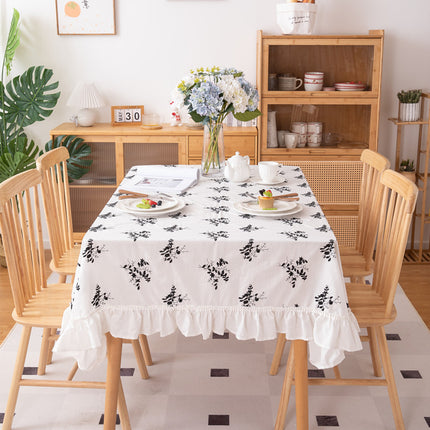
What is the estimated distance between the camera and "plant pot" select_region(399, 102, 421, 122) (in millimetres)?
3830

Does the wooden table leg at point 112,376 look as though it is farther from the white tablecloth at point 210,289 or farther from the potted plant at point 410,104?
the potted plant at point 410,104

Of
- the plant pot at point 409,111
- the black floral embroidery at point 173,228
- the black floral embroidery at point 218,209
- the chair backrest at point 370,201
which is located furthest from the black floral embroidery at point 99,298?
the plant pot at point 409,111

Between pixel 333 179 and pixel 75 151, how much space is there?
5.21 ft

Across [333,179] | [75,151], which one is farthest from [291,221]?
[75,151]

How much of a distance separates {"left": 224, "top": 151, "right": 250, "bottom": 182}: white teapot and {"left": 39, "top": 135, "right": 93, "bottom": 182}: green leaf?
1.42 m

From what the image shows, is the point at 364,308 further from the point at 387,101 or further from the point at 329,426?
the point at 387,101

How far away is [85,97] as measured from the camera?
384cm

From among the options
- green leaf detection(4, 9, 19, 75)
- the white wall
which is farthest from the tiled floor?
the white wall

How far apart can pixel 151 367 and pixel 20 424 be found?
1.99 feet

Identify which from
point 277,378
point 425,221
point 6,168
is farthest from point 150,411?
point 425,221

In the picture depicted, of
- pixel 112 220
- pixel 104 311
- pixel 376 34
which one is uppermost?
pixel 376 34

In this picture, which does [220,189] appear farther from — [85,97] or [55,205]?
[85,97]

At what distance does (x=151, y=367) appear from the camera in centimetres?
266

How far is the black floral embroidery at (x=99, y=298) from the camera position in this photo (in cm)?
188
